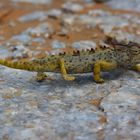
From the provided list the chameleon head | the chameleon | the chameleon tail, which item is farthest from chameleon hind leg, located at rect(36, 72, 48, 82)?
the chameleon head

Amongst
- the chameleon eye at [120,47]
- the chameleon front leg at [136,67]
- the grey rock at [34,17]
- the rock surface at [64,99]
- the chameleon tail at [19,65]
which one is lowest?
the rock surface at [64,99]

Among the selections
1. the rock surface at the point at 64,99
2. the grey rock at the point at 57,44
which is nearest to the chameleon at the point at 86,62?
the rock surface at the point at 64,99

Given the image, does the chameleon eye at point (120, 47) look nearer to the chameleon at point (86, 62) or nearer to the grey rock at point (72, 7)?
the chameleon at point (86, 62)

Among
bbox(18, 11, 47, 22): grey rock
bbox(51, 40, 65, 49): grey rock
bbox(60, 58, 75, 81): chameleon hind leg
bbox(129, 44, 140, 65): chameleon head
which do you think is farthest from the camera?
bbox(18, 11, 47, 22): grey rock

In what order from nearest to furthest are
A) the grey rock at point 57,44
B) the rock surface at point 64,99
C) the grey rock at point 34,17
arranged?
the rock surface at point 64,99 → the grey rock at point 57,44 → the grey rock at point 34,17

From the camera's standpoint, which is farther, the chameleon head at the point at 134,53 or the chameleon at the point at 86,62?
the chameleon head at the point at 134,53

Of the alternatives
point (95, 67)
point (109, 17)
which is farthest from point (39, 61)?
point (109, 17)

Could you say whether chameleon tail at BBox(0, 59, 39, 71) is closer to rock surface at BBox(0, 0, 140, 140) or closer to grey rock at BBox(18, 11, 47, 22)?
rock surface at BBox(0, 0, 140, 140)

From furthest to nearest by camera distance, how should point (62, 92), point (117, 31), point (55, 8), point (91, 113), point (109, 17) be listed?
point (55, 8) → point (109, 17) → point (117, 31) → point (62, 92) → point (91, 113)

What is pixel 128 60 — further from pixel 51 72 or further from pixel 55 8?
pixel 55 8
